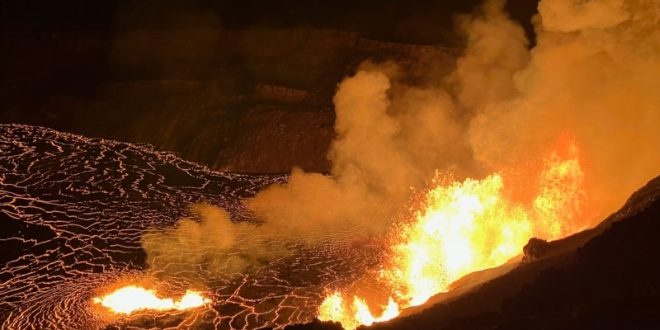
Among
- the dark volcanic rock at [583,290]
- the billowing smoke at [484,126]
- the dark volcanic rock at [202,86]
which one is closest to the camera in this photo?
the dark volcanic rock at [583,290]

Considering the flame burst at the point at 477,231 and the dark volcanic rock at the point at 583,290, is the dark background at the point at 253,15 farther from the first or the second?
the dark volcanic rock at the point at 583,290

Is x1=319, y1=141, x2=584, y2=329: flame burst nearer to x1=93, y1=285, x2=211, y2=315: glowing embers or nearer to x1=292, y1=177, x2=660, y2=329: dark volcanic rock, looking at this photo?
→ x1=93, y1=285, x2=211, y2=315: glowing embers

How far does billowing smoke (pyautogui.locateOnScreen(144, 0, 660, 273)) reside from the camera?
12.6 m

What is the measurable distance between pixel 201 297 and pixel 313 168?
12.0 m

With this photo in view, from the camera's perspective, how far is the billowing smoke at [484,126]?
1262 cm

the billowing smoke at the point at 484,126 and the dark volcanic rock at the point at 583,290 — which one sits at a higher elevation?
the billowing smoke at the point at 484,126

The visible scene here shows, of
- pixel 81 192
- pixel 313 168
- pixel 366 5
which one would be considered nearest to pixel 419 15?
pixel 366 5

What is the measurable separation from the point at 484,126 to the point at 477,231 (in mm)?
3119

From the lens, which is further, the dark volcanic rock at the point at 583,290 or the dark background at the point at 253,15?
the dark background at the point at 253,15

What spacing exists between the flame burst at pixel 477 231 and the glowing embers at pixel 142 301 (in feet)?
9.04

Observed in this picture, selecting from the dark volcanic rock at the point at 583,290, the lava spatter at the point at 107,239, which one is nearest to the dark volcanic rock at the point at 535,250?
the dark volcanic rock at the point at 583,290

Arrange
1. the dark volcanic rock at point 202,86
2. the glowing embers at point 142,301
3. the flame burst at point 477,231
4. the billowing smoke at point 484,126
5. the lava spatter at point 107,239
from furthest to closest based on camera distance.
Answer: the dark volcanic rock at point 202,86, the flame burst at point 477,231, the billowing smoke at point 484,126, the glowing embers at point 142,301, the lava spatter at point 107,239

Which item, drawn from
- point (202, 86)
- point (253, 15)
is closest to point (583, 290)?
point (202, 86)

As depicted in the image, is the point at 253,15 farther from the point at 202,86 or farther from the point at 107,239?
the point at 107,239
